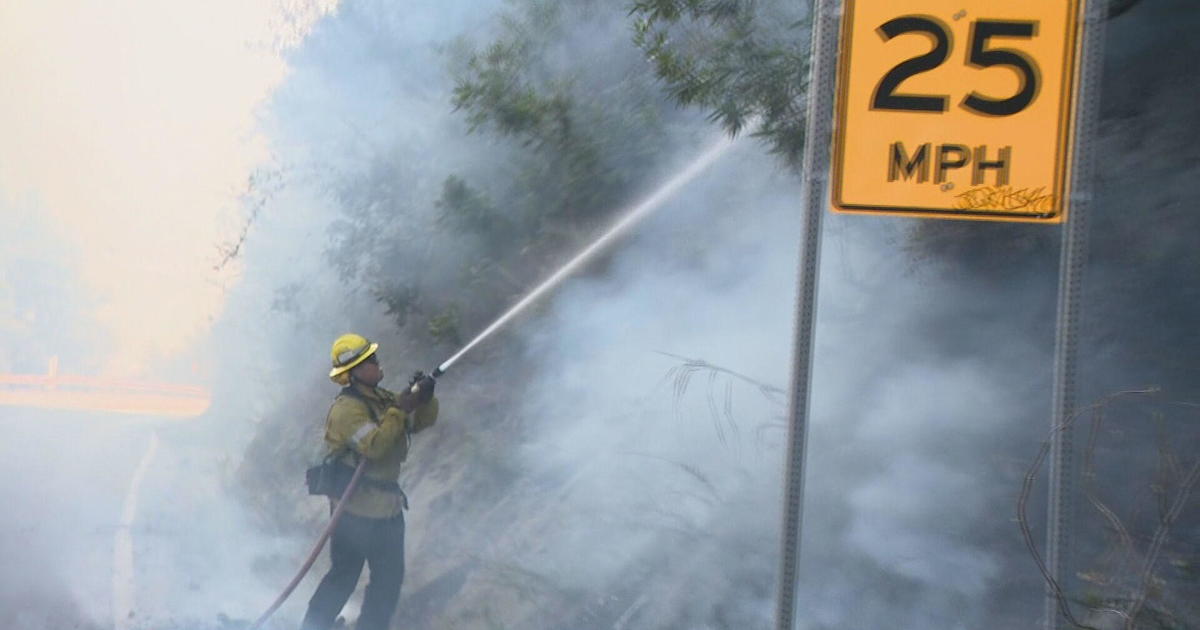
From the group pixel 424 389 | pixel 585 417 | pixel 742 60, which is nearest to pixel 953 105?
pixel 742 60

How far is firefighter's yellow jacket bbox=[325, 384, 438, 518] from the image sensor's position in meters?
5.24

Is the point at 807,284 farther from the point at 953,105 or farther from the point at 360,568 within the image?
the point at 360,568

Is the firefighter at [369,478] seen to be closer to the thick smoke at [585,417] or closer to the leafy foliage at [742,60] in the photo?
the thick smoke at [585,417]

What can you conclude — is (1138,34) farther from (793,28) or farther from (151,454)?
(151,454)

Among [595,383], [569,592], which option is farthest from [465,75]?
[569,592]

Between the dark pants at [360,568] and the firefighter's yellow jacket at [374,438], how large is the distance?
0.07 m

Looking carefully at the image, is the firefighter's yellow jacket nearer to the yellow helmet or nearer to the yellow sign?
the yellow helmet

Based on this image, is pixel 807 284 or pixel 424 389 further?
pixel 424 389

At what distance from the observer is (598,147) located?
646 cm

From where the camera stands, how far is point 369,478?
5410 millimetres

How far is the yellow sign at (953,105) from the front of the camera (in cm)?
313

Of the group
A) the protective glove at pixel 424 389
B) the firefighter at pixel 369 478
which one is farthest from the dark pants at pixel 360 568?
the protective glove at pixel 424 389

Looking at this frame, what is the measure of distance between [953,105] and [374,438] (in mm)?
2985

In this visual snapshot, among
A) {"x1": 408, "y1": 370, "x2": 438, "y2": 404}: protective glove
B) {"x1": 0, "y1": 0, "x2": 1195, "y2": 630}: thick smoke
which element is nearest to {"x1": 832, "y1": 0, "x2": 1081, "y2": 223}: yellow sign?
{"x1": 0, "y1": 0, "x2": 1195, "y2": 630}: thick smoke
